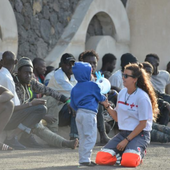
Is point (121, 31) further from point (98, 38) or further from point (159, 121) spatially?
point (159, 121)

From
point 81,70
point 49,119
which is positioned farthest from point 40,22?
point 81,70

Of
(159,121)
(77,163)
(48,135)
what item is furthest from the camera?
(159,121)

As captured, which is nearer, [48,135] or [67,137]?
[48,135]

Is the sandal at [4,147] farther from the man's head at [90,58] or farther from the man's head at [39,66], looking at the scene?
the man's head at [39,66]

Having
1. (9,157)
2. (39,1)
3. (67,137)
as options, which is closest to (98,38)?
(39,1)

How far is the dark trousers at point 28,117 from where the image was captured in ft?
22.3

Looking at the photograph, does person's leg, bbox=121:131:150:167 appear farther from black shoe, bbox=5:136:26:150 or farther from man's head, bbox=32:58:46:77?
man's head, bbox=32:58:46:77

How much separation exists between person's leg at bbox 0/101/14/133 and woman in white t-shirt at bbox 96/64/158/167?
1.27 metres

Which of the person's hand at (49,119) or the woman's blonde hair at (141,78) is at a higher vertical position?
the woman's blonde hair at (141,78)

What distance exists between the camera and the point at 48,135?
6.97m

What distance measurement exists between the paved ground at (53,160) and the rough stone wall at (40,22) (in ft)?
10.8

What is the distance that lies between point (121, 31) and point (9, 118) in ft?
18.0

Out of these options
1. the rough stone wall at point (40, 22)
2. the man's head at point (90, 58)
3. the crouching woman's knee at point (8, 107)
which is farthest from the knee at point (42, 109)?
the rough stone wall at point (40, 22)

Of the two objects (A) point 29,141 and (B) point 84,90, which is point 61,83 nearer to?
(A) point 29,141
